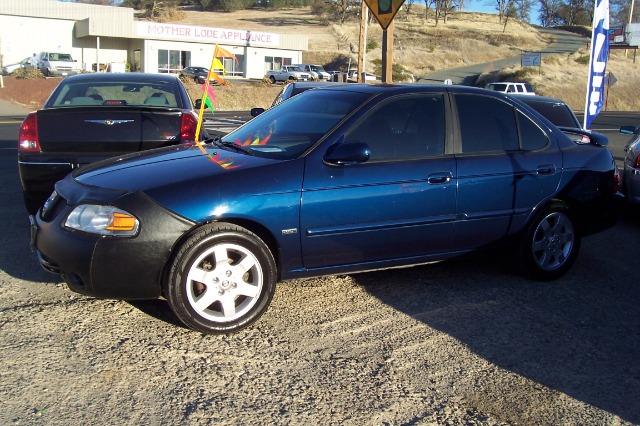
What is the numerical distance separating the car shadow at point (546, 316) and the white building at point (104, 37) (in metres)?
56.3

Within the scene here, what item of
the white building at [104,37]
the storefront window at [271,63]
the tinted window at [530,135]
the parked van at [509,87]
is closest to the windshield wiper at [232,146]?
the tinted window at [530,135]

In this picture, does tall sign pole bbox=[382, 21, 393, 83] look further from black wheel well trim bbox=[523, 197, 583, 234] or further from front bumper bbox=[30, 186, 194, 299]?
front bumper bbox=[30, 186, 194, 299]

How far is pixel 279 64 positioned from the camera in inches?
2667

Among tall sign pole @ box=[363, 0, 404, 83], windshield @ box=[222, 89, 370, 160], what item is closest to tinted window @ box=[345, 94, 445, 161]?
windshield @ box=[222, 89, 370, 160]

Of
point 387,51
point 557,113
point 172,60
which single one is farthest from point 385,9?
point 172,60

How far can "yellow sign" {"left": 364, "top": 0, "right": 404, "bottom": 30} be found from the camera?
32.8 feet

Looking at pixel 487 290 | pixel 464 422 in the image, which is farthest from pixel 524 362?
pixel 487 290

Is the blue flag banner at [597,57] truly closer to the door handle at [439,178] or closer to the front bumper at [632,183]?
the front bumper at [632,183]

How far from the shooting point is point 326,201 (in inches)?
179

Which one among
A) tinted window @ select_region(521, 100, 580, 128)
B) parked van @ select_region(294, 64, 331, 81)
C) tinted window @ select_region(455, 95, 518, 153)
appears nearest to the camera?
tinted window @ select_region(455, 95, 518, 153)

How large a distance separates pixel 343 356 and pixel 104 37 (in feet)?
204

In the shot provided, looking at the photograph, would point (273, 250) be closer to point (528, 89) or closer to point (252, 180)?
point (252, 180)

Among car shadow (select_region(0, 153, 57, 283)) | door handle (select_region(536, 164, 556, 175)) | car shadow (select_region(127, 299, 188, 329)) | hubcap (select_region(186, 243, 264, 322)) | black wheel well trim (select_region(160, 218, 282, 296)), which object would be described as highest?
door handle (select_region(536, 164, 556, 175))

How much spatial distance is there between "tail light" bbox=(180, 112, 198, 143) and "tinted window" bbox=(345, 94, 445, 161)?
8.06 ft
